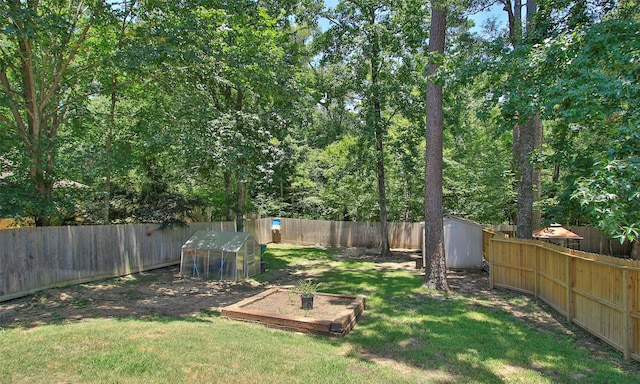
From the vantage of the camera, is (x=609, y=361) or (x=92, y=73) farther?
(x=92, y=73)

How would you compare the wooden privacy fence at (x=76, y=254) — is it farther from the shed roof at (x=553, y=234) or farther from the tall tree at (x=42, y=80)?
the shed roof at (x=553, y=234)

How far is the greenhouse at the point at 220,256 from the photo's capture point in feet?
37.7

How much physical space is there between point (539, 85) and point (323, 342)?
5725 mm

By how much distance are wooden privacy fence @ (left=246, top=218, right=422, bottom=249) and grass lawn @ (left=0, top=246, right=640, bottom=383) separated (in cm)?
1192

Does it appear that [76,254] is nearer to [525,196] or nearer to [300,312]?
[300,312]

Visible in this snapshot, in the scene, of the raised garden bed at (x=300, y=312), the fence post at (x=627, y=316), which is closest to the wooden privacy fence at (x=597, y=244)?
the fence post at (x=627, y=316)

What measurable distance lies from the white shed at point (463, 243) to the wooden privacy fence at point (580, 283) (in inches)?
131

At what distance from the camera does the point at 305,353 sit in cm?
532

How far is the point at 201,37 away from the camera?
32.7 feet

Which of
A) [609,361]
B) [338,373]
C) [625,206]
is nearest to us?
[625,206]

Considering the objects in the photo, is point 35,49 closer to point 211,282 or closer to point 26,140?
point 26,140

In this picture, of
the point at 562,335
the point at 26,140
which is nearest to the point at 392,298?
the point at 562,335

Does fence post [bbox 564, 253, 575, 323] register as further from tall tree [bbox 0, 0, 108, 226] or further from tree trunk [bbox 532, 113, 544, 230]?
tall tree [bbox 0, 0, 108, 226]

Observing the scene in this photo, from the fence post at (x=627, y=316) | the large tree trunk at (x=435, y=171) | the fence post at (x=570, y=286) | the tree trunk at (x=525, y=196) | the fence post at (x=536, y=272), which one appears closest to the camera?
the fence post at (x=627, y=316)
